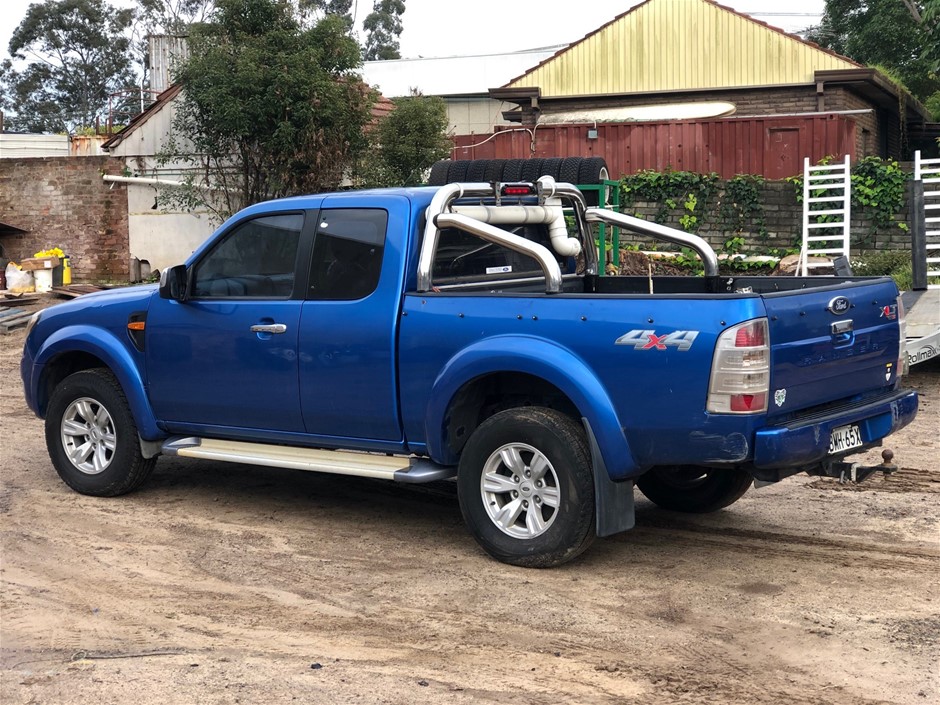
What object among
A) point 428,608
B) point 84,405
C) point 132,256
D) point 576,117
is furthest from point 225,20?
point 428,608

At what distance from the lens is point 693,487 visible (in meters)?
6.98

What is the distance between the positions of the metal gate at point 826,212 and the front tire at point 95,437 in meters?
13.0

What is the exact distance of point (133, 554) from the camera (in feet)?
Answer: 20.8

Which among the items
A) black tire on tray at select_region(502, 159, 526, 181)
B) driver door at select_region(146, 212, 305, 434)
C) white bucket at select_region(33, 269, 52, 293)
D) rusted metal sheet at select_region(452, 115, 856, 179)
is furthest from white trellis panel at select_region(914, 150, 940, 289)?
white bucket at select_region(33, 269, 52, 293)

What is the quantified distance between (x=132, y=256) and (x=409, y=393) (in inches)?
771

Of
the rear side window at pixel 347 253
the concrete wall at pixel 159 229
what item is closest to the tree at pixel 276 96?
the concrete wall at pixel 159 229

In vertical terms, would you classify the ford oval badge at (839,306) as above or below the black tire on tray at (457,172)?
below

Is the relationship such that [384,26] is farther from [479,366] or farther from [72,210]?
[479,366]

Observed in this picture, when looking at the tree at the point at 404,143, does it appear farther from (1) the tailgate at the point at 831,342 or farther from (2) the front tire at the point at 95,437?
(1) the tailgate at the point at 831,342

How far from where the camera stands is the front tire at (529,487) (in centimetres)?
568

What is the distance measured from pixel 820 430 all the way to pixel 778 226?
1547 centimetres

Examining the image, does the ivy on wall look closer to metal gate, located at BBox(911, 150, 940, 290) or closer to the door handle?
metal gate, located at BBox(911, 150, 940, 290)

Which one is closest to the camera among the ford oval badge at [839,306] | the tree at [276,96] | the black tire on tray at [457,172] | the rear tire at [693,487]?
the ford oval badge at [839,306]

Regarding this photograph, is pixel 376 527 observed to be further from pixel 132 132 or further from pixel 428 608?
pixel 132 132
